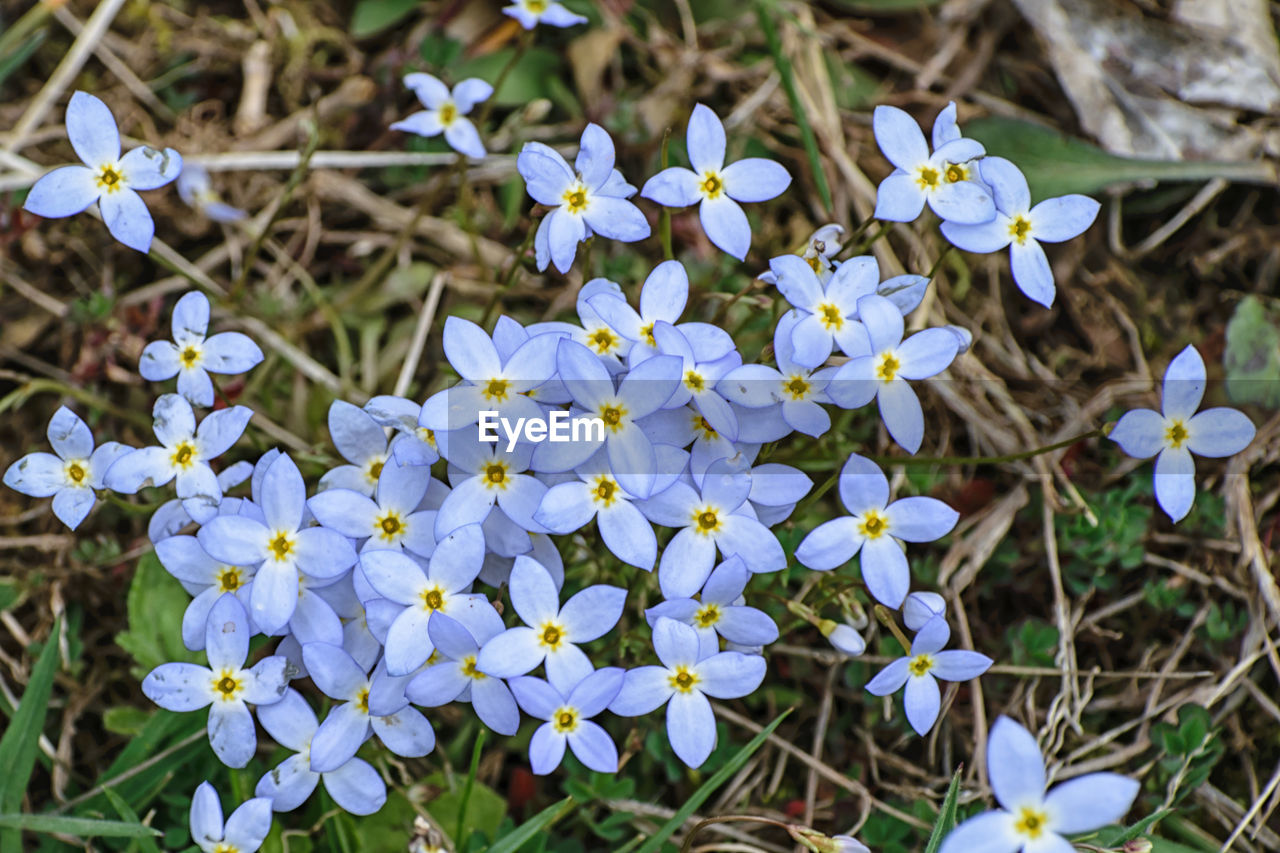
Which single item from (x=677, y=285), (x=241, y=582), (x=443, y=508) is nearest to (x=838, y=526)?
(x=677, y=285)

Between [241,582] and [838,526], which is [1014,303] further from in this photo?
[241,582]

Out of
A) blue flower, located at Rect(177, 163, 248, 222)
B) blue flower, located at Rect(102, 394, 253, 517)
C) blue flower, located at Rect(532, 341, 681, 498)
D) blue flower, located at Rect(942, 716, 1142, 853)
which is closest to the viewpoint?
blue flower, located at Rect(942, 716, 1142, 853)

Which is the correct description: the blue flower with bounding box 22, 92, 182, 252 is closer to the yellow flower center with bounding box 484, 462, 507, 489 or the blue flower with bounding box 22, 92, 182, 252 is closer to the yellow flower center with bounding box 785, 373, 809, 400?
the yellow flower center with bounding box 484, 462, 507, 489

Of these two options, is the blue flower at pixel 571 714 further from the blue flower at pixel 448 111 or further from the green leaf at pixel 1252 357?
the green leaf at pixel 1252 357

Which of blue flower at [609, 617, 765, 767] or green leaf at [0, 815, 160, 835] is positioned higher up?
blue flower at [609, 617, 765, 767]

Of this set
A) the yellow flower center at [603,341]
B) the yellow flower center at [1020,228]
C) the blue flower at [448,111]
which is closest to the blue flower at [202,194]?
the blue flower at [448,111]

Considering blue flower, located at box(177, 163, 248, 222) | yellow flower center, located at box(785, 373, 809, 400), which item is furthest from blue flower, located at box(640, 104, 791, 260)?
blue flower, located at box(177, 163, 248, 222)
